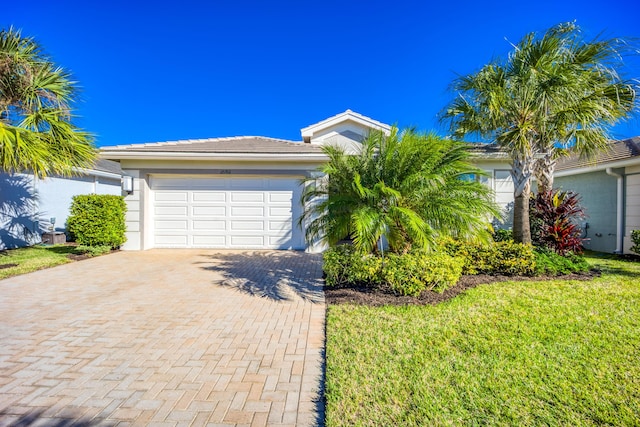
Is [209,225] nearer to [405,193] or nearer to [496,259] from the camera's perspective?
[405,193]

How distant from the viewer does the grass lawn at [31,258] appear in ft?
23.8

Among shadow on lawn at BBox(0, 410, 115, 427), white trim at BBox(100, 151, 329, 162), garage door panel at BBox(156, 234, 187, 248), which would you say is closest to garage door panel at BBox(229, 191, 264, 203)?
white trim at BBox(100, 151, 329, 162)

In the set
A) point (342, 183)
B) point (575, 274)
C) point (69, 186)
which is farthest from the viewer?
point (69, 186)

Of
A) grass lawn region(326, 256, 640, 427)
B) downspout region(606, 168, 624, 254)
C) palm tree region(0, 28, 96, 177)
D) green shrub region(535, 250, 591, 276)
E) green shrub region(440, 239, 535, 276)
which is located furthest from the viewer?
downspout region(606, 168, 624, 254)

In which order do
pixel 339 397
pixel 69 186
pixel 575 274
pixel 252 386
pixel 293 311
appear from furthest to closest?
pixel 69 186, pixel 575 274, pixel 293 311, pixel 252 386, pixel 339 397

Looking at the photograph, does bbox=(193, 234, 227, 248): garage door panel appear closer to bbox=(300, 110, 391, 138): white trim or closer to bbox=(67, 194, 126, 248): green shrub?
bbox=(67, 194, 126, 248): green shrub

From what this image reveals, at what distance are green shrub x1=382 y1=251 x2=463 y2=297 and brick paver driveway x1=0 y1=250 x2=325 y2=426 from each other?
54.0 inches

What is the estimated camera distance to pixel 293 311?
15.5ft

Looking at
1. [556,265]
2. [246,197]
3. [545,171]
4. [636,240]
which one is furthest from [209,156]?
[636,240]

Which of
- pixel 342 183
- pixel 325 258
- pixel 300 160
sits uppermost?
pixel 300 160

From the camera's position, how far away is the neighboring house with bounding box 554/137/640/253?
9.48 metres

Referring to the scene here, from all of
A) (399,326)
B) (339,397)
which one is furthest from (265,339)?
(399,326)

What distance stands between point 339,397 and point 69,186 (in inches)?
605

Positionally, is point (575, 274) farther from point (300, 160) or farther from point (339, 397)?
point (300, 160)
